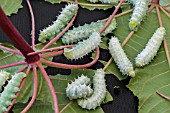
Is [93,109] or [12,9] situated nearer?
[93,109]

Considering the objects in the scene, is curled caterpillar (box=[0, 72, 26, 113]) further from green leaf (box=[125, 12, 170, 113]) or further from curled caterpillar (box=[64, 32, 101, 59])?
green leaf (box=[125, 12, 170, 113])

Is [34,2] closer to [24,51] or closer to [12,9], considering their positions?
[12,9]

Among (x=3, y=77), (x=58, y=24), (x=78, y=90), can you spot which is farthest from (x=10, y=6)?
(x=78, y=90)

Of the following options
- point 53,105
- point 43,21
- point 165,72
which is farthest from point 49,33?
point 165,72

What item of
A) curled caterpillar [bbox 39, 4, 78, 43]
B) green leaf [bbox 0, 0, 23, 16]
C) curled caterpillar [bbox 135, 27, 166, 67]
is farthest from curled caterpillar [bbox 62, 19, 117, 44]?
green leaf [bbox 0, 0, 23, 16]

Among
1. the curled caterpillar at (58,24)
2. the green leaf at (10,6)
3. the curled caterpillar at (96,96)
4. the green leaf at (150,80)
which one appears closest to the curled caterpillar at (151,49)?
the green leaf at (150,80)

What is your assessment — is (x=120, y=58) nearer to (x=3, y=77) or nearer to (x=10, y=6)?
(x=3, y=77)

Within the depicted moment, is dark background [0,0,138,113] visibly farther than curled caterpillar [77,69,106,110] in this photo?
Yes
